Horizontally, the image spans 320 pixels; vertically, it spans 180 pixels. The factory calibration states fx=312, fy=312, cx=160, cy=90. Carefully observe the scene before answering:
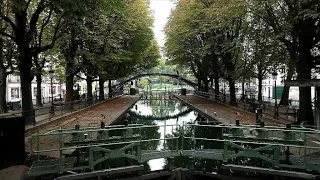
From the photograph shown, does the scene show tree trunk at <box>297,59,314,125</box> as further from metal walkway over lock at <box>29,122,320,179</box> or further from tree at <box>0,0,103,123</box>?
tree at <box>0,0,103,123</box>

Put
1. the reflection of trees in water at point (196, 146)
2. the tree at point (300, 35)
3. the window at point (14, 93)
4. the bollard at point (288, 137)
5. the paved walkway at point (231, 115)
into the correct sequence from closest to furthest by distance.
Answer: the bollard at point (288, 137) < the reflection of trees in water at point (196, 146) < the tree at point (300, 35) < the paved walkway at point (231, 115) < the window at point (14, 93)

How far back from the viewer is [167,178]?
39.5ft

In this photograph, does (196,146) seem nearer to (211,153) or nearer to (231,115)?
(211,153)

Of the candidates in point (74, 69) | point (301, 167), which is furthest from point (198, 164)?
point (74, 69)

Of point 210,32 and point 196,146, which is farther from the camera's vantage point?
point 210,32

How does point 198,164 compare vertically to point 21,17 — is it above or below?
below

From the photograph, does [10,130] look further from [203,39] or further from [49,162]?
[203,39]

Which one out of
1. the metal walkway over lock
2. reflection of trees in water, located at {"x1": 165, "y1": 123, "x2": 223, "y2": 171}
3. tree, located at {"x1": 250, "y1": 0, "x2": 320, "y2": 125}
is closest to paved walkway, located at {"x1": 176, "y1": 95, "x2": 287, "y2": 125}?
reflection of trees in water, located at {"x1": 165, "y1": 123, "x2": 223, "y2": 171}

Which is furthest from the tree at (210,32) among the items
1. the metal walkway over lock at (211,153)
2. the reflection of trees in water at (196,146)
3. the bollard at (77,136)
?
the bollard at (77,136)

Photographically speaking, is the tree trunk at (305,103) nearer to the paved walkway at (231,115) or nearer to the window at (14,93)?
the paved walkway at (231,115)

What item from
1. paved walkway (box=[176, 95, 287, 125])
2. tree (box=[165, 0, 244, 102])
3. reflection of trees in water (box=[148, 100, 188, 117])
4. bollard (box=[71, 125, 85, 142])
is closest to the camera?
bollard (box=[71, 125, 85, 142])

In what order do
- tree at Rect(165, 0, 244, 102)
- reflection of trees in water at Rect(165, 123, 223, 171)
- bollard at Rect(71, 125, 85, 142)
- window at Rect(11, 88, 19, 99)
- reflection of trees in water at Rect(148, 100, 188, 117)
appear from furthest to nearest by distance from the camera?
window at Rect(11, 88, 19, 99), reflection of trees in water at Rect(148, 100, 188, 117), tree at Rect(165, 0, 244, 102), reflection of trees in water at Rect(165, 123, 223, 171), bollard at Rect(71, 125, 85, 142)

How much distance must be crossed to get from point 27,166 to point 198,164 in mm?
7616

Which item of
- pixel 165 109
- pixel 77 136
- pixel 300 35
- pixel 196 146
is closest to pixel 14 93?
pixel 165 109
